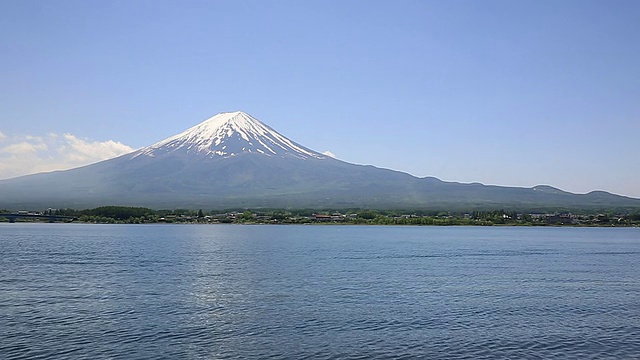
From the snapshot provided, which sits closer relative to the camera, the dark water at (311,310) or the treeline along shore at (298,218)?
the dark water at (311,310)

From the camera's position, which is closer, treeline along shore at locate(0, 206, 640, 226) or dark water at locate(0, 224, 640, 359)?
dark water at locate(0, 224, 640, 359)

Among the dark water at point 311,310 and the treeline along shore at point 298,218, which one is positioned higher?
the treeline along shore at point 298,218

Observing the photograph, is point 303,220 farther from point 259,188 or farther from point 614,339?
point 614,339

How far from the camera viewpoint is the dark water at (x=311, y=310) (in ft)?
51.4

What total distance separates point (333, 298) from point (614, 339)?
9466mm

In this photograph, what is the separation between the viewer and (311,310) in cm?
2047

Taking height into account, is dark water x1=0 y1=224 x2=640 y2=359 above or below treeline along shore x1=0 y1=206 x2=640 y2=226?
below

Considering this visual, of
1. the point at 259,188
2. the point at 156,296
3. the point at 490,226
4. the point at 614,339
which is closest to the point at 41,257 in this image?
the point at 156,296

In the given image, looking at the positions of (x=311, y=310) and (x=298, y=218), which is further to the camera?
(x=298, y=218)

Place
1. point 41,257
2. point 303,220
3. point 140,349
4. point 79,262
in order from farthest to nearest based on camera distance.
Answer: point 303,220 → point 41,257 → point 79,262 → point 140,349

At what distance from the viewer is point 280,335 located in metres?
16.9

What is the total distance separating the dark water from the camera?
1566cm

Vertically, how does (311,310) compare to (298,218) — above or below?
below

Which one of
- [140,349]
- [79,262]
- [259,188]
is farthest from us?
[259,188]
